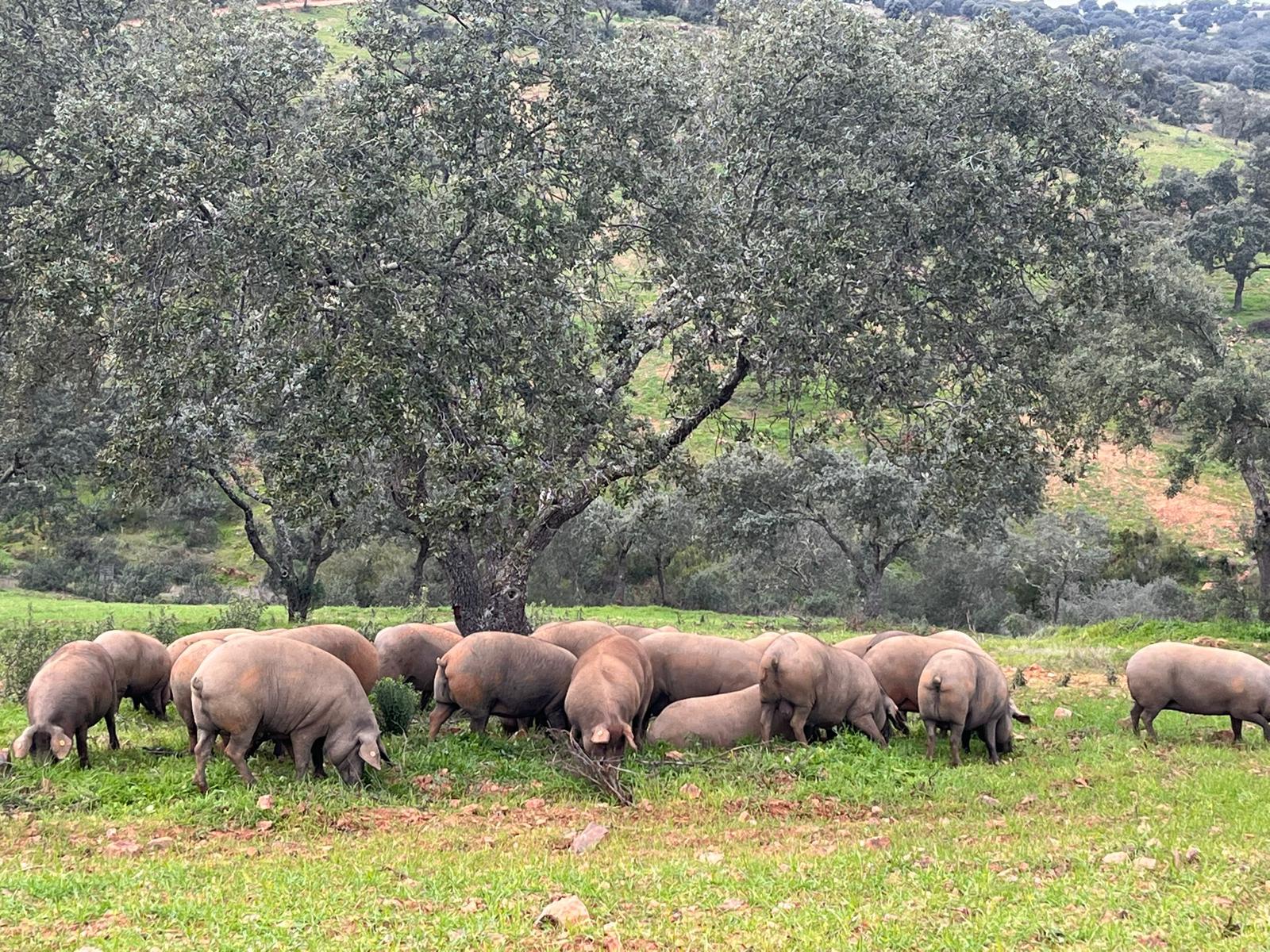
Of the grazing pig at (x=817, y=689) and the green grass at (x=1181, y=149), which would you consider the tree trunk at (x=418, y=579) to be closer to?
the grazing pig at (x=817, y=689)

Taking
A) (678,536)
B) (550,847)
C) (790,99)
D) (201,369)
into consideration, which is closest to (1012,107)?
(790,99)

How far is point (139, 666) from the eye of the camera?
11203 mm

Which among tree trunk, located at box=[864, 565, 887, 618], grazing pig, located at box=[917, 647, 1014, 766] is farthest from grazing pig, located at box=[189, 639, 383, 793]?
tree trunk, located at box=[864, 565, 887, 618]

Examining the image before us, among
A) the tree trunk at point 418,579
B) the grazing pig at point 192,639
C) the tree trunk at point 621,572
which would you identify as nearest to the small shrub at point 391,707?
the grazing pig at point 192,639

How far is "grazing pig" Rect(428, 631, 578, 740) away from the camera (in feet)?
35.9

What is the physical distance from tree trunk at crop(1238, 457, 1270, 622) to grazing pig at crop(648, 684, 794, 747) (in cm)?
1847

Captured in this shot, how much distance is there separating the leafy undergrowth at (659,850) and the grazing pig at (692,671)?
147 centimetres

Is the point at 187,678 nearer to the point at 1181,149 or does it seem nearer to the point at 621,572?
the point at 621,572

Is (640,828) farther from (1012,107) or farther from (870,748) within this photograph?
(1012,107)

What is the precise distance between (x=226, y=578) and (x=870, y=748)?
121ft

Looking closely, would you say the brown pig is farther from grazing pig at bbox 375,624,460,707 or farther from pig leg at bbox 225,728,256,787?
pig leg at bbox 225,728,256,787

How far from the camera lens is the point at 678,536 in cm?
4025

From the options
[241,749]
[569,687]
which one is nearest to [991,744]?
[569,687]

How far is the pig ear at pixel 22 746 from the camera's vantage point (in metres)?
8.99
